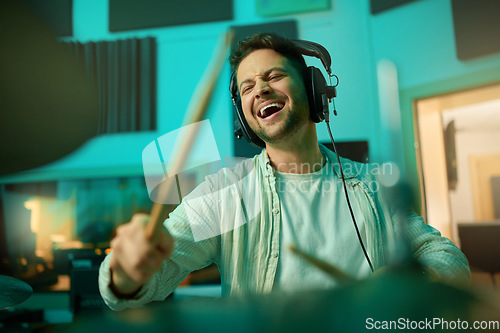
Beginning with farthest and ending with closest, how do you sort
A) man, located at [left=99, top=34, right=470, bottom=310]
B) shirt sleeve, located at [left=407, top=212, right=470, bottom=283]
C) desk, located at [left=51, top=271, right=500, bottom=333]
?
man, located at [left=99, top=34, right=470, bottom=310]
shirt sleeve, located at [left=407, top=212, right=470, bottom=283]
desk, located at [left=51, top=271, right=500, bottom=333]

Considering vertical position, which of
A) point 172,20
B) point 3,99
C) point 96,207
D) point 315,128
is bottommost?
point 96,207

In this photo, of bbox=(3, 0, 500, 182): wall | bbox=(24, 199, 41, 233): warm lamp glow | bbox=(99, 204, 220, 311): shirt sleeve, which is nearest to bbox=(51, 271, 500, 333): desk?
bbox=(99, 204, 220, 311): shirt sleeve

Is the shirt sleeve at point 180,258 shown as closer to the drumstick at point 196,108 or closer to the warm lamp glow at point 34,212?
the drumstick at point 196,108

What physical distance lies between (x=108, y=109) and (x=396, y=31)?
0.53m

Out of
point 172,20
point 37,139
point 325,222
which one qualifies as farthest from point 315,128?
point 37,139

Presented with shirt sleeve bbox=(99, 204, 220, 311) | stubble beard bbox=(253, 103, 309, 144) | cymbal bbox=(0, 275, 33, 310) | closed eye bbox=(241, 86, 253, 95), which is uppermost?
closed eye bbox=(241, 86, 253, 95)

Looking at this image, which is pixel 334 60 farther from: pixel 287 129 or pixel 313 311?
pixel 313 311

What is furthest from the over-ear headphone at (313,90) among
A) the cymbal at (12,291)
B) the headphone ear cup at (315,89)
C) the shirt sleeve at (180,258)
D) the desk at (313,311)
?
the cymbal at (12,291)

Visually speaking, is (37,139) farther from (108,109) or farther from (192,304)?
(192,304)

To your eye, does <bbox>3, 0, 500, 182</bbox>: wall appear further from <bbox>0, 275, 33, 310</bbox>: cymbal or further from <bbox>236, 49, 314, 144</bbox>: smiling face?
<bbox>0, 275, 33, 310</bbox>: cymbal

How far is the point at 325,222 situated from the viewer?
20.8 inches

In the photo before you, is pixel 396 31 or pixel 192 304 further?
pixel 396 31

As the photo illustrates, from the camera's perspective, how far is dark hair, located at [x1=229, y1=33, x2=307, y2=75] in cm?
54

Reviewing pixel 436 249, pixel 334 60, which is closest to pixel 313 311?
pixel 436 249
